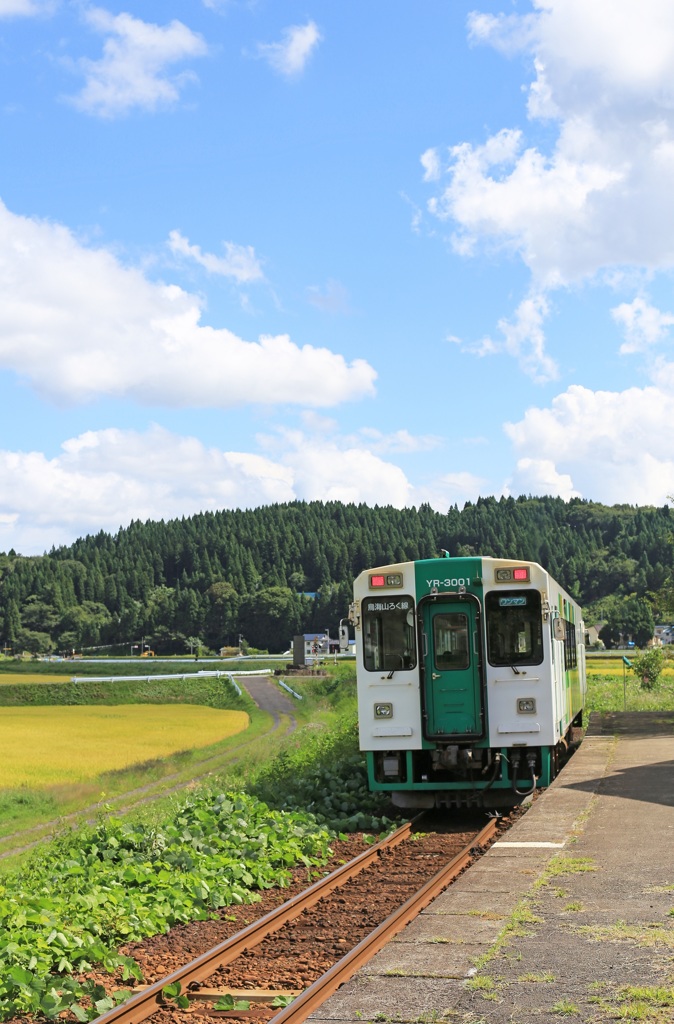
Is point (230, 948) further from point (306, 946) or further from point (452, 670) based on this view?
point (452, 670)

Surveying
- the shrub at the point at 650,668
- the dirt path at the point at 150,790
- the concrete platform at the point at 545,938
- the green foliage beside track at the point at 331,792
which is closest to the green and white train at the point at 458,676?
the green foliage beside track at the point at 331,792

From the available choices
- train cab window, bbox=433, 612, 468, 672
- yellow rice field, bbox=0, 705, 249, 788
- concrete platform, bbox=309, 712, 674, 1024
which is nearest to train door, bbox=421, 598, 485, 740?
train cab window, bbox=433, 612, 468, 672

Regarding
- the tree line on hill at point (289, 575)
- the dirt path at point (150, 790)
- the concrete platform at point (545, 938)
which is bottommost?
the dirt path at point (150, 790)

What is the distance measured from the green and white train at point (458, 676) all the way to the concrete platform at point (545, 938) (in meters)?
1.41

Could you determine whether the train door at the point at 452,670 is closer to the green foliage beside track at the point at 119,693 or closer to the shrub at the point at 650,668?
the shrub at the point at 650,668

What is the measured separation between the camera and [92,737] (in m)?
47.3

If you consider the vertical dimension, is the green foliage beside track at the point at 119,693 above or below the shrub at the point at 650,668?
below

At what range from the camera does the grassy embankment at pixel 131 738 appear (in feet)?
87.1

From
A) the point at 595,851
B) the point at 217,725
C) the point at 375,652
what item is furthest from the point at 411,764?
the point at 217,725

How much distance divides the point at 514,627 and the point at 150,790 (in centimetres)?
1649

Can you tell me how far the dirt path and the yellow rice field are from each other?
78.3 inches

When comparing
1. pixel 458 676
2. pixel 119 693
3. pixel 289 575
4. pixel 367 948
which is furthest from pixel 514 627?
pixel 289 575

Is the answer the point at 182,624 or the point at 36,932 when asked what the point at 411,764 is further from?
the point at 182,624

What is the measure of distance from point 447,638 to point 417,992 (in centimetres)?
865
